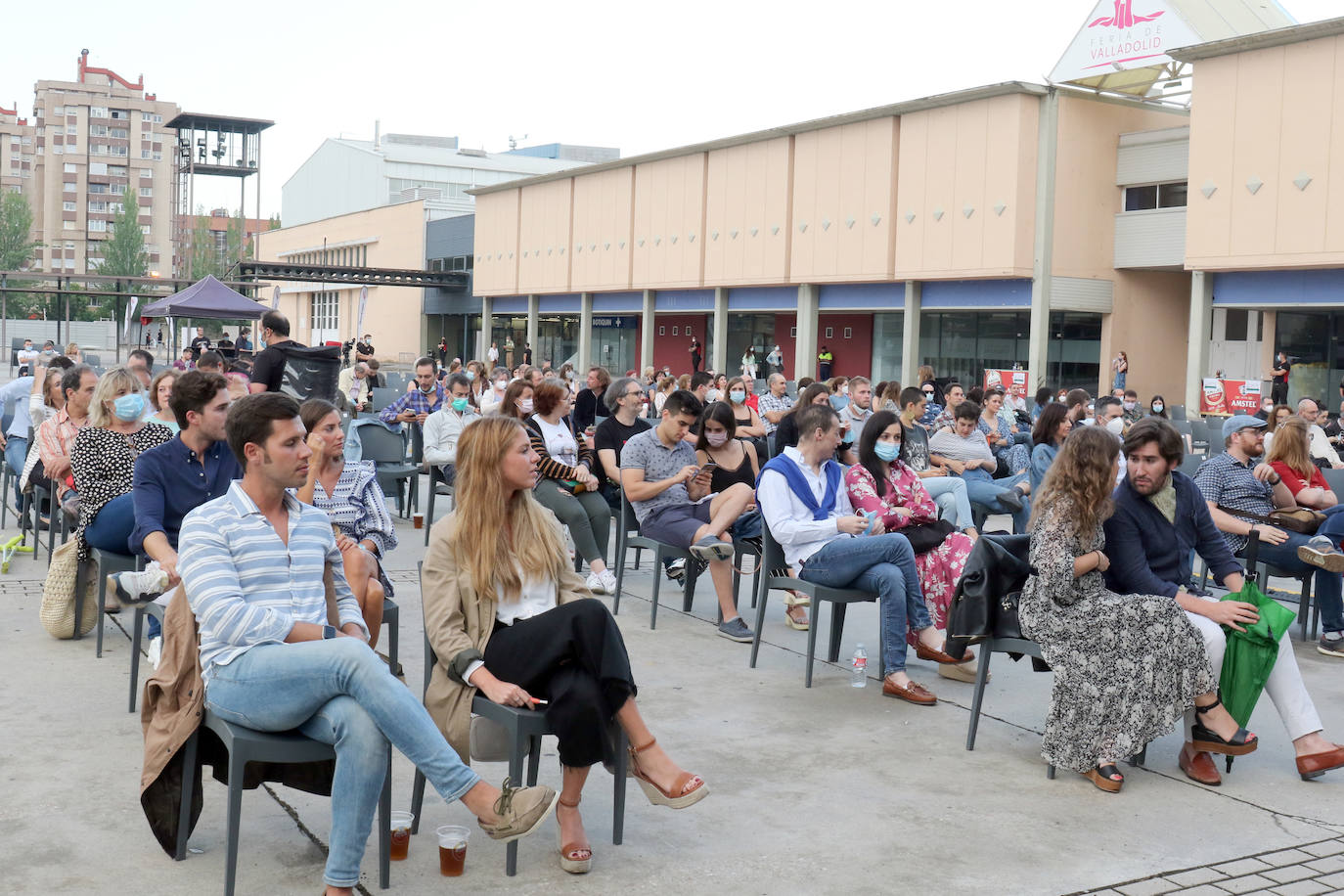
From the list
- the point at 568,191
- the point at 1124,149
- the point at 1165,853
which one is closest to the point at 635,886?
the point at 1165,853

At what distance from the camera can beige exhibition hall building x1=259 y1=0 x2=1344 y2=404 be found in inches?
1045

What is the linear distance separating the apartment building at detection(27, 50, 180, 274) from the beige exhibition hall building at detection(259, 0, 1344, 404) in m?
92.4

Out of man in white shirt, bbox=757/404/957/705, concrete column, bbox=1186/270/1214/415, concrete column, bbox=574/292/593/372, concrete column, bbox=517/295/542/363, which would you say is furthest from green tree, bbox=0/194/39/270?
man in white shirt, bbox=757/404/957/705

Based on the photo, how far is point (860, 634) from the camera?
7547 millimetres

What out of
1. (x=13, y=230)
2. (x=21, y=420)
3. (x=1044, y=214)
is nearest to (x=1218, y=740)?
(x=21, y=420)

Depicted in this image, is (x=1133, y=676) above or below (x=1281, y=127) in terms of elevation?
below

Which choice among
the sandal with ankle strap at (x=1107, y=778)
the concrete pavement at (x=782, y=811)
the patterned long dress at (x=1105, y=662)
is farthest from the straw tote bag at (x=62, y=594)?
the sandal with ankle strap at (x=1107, y=778)

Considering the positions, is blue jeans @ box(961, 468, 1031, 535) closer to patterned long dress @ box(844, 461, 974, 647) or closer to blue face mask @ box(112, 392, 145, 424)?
patterned long dress @ box(844, 461, 974, 647)

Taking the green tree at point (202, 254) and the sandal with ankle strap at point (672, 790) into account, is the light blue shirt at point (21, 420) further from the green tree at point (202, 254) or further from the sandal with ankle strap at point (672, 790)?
the green tree at point (202, 254)

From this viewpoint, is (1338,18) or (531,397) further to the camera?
(1338,18)

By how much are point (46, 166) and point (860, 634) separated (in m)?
132

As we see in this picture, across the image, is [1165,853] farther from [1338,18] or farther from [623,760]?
[1338,18]

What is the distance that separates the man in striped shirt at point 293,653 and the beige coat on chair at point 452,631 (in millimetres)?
344

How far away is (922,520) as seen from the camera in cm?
705
